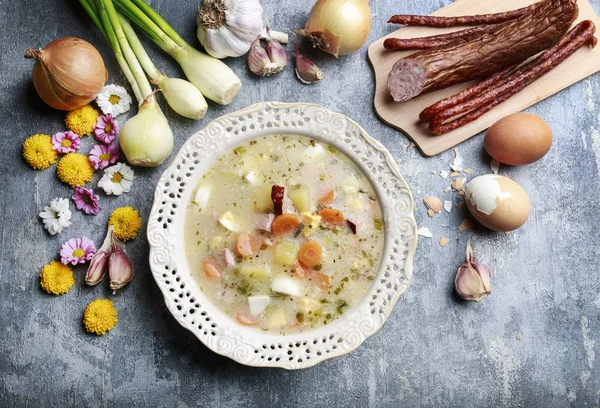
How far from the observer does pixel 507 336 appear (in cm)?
278

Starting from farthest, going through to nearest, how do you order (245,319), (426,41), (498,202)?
1. (426,41)
2. (498,202)
3. (245,319)

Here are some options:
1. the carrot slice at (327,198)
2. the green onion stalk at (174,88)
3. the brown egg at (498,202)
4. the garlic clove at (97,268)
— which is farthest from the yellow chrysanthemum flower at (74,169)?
the brown egg at (498,202)

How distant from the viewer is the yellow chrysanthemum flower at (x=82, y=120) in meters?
2.74

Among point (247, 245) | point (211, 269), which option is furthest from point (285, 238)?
point (211, 269)

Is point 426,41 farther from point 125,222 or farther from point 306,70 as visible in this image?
point 125,222

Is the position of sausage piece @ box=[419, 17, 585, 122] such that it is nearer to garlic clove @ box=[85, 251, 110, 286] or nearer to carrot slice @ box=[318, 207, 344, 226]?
carrot slice @ box=[318, 207, 344, 226]

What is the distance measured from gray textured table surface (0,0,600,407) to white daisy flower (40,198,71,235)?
5 centimetres

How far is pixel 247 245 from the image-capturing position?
2525 millimetres

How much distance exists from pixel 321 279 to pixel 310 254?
5.0 inches

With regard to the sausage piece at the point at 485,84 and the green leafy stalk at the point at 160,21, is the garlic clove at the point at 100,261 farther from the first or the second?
the sausage piece at the point at 485,84

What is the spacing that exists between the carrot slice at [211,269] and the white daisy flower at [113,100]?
88cm

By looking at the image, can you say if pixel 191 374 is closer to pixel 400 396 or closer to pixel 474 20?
pixel 400 396

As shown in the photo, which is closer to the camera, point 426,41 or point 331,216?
point 331,216

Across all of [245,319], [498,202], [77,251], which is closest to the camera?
[245,319]
